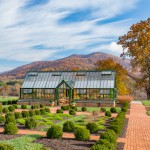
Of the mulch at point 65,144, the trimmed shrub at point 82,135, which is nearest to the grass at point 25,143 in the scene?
the mulch at point 65,144

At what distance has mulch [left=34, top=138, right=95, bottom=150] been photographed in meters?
12.2

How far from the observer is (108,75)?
43562 mm

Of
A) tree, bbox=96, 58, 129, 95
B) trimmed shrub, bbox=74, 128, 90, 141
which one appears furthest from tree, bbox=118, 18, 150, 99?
trimmed shrub, bbox=74, 128, 90, 141

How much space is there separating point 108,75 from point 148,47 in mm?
11444

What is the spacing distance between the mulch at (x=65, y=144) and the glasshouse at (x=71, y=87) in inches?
1051

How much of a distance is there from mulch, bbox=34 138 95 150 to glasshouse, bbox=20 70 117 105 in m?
26.7

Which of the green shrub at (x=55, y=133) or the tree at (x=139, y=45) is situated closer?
the green shrub at (x=55, y=133)

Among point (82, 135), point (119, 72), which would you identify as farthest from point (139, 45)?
point (82, 135)

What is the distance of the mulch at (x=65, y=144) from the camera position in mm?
12248

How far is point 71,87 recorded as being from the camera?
4241cm

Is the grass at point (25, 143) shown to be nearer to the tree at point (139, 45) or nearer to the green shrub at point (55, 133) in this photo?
the green shrub at point (55, 133)

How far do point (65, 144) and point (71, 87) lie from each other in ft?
96.5

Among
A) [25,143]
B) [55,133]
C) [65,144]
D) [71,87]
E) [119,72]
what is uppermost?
[119,72]

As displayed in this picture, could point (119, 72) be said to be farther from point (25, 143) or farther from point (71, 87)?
point (25, 143)
